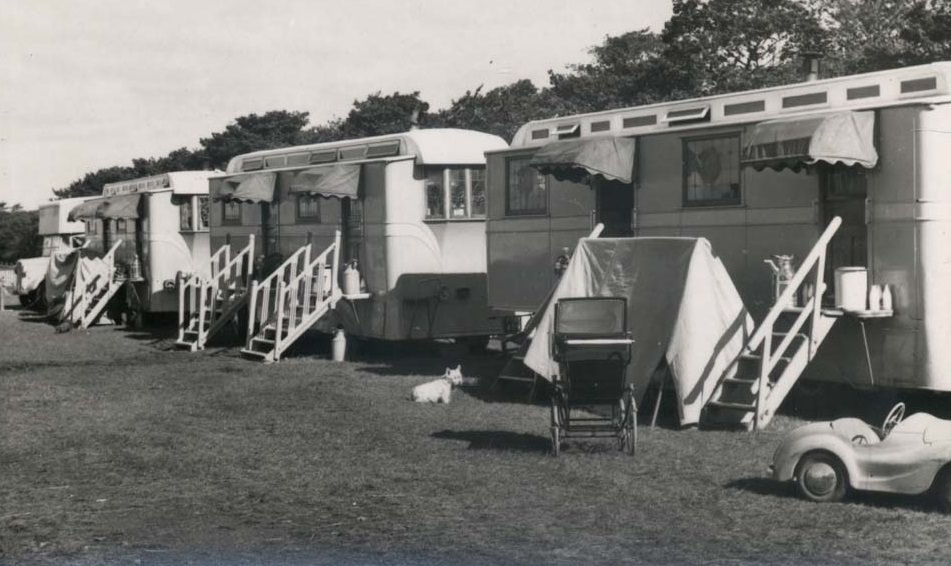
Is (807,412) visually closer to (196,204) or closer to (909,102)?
(909,102)

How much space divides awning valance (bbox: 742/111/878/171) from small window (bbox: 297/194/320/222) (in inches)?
379

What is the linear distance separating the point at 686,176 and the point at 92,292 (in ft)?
54.3

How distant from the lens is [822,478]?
789 centimetres

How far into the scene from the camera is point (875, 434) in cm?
796

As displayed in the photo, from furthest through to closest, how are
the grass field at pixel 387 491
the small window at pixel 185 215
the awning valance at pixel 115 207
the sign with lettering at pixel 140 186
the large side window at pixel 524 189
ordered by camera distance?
the sign with lettering at pixel 140 186
the small window at pixel 185 215
the awning valance at pixel 115 207
the large side window at pixel 524 189
the grass field at pixel 387 491

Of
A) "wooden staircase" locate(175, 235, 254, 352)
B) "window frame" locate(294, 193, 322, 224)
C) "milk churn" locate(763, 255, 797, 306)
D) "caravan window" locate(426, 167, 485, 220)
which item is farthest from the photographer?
"wooden staircase" locate(175, 235, 254, 352)

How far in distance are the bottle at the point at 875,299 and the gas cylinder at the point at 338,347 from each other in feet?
30.5

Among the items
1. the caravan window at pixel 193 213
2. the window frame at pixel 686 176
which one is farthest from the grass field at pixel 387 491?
the caravan window at pixel 193 213

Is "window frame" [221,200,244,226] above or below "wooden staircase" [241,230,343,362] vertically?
above

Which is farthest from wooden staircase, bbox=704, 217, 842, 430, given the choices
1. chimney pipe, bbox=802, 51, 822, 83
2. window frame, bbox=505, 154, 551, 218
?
window frame, bbox=505, 154, 551, 218

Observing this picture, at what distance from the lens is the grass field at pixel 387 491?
695 centimetres

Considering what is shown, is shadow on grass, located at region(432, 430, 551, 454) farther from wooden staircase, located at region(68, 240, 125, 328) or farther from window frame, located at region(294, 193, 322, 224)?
wooden staircase, located at region(68, 240, 125, 328)

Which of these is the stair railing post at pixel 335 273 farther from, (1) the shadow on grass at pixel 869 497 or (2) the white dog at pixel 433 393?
(1) the shadow on grass at pixel 869 497

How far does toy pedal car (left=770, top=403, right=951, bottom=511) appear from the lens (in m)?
7.54
